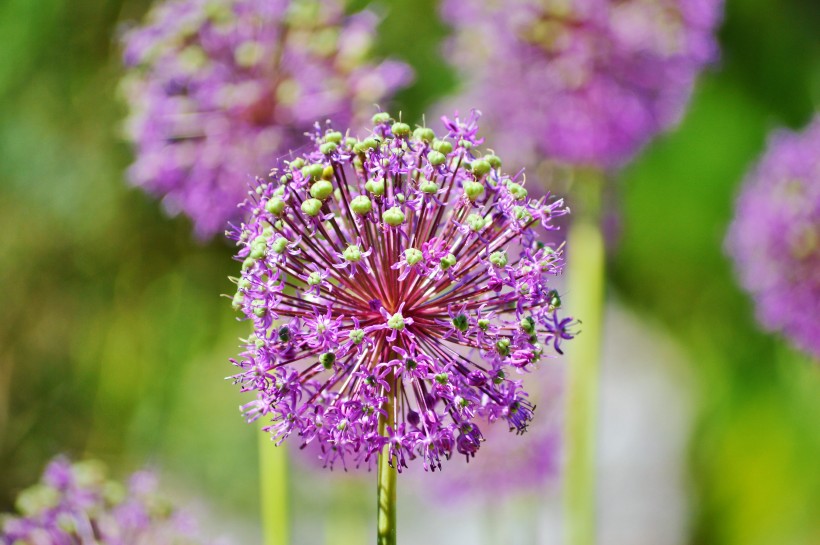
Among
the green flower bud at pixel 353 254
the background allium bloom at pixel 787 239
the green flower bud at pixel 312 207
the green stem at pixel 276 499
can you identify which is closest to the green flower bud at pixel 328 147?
the green flower bud at pixel 312 207

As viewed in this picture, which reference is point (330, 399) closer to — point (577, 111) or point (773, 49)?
point (577, 111)

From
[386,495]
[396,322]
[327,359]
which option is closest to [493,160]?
[396,322]

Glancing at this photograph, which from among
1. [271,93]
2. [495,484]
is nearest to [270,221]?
[271,93]

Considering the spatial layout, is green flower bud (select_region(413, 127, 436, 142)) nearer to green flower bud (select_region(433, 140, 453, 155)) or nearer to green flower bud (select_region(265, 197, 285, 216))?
green flower bud (select_region(433, 140, 453, 155))

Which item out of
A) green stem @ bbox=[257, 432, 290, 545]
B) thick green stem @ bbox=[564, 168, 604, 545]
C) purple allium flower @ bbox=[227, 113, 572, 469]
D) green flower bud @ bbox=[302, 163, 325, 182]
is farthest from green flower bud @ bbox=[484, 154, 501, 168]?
thick green stem @ bbox=[564, 168, 604, 545]

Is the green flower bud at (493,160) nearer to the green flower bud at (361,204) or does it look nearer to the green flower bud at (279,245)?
the green flower bud at (361,204)

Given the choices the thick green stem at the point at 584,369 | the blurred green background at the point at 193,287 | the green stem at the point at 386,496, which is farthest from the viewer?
the blurred green background at the point at 193,287
